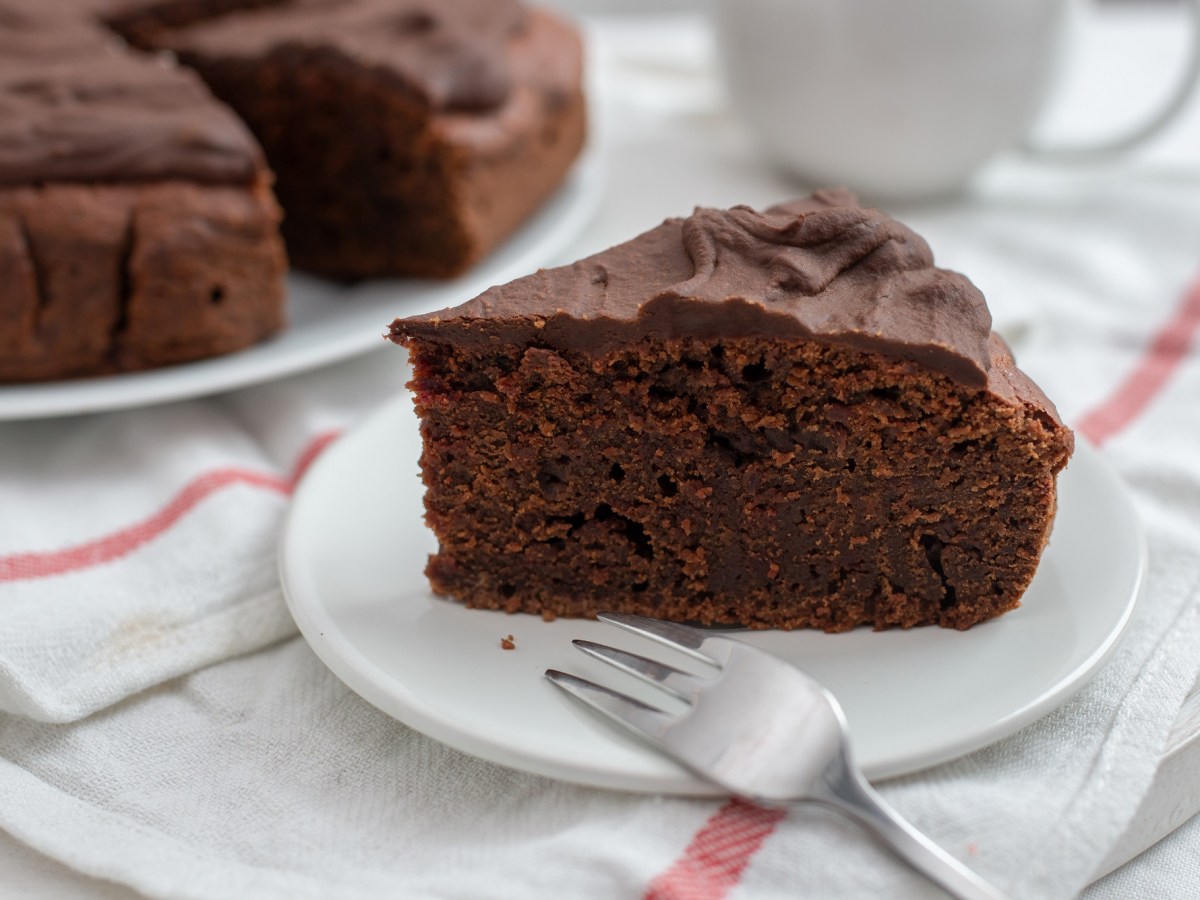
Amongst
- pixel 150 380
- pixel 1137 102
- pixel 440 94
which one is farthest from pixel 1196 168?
pixel 150 380

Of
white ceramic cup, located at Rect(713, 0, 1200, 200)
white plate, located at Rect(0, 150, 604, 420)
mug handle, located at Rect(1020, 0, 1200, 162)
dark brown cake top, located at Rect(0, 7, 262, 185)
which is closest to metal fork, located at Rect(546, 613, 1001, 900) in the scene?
white plate, located at Rect(0, 150, 604, 420)

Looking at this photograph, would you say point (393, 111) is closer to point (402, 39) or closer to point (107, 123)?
point (402, 39)

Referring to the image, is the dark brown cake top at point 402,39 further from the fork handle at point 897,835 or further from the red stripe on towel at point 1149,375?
the fork handle at point 897,835

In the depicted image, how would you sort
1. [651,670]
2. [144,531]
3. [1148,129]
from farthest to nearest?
[1148,129]
[144,531]
[651,670]

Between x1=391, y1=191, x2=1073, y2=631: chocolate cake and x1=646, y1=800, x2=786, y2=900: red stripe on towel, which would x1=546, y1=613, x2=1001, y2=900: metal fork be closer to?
x1=646, y1=800, x2=786, y2=900: red stripe on towel

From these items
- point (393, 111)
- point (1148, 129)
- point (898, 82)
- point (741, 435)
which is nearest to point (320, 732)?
point (741, 435)

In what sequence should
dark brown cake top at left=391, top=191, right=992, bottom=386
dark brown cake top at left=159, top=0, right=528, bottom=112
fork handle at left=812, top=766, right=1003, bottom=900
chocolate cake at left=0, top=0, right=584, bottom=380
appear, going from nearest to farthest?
fork handle at left=812, top=766, right=1003, bottom=900
dark brown cake top at left=391, top=191, right=992, bottom=386
chocolate cake at left=0, top=0, right=584, bottom=380
dark brown cake top at left=159, top=0, right=528, bottom=112
